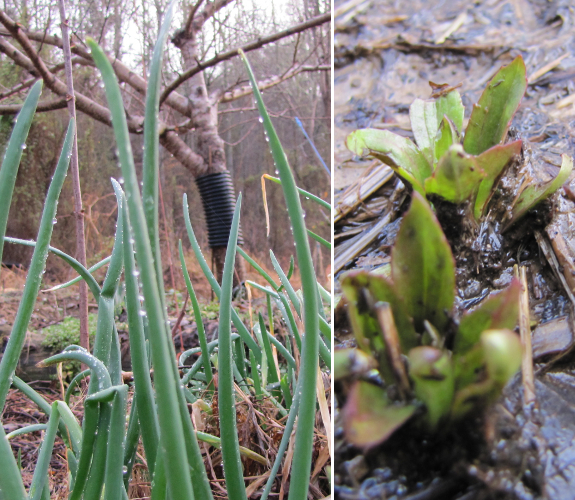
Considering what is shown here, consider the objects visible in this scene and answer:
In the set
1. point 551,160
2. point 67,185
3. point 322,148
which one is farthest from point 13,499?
point 322,148

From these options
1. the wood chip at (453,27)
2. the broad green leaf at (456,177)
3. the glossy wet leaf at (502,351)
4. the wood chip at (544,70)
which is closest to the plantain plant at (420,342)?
the glossy wet leaf at (502,351)

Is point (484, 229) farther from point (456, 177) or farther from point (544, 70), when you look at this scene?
point (544, 70)

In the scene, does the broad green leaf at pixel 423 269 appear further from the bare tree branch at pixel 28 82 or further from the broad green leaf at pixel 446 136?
the bare tree branch at pixel 28 82

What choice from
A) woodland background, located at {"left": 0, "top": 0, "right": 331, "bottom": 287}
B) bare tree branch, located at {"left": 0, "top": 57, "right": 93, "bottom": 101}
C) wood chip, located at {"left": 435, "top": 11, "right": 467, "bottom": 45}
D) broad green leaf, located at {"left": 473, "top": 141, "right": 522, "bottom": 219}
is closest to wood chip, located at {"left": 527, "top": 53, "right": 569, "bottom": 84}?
wood chip, located at {"left": 435, "top": 11, "right": 467, "bottom": 45}

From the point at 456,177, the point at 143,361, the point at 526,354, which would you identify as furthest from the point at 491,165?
the point at 143,361

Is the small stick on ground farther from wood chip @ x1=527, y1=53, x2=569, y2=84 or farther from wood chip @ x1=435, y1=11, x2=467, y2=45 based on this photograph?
wood chip @ x1=435, y1=11, x2=467, y2=45
